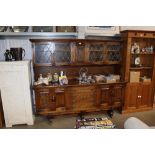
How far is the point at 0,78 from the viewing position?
8.75 ft

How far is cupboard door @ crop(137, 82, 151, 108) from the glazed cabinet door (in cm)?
187

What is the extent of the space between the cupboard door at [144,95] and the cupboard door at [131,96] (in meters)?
0.10

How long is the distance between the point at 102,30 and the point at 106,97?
4.48ft

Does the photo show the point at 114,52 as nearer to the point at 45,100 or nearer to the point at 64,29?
the point at 64,29

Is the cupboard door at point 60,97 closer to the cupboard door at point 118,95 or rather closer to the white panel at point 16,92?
the white panel at point 16,92

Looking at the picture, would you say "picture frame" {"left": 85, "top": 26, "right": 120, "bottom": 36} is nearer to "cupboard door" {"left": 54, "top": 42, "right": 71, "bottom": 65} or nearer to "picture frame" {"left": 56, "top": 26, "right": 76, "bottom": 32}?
"picture frame" {"left": 56, "top": 26, "right": 76, "bottom": 32}

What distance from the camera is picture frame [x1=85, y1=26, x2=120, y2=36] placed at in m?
3.21

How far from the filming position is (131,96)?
11.1 ft

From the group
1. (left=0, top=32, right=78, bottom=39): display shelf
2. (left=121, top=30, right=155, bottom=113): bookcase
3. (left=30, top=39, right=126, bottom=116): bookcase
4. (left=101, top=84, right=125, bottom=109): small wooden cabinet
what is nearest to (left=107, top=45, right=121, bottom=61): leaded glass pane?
(left=30, top=39, right=126, bottom=116): bookcase

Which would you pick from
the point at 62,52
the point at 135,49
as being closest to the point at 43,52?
the point at 62,52
